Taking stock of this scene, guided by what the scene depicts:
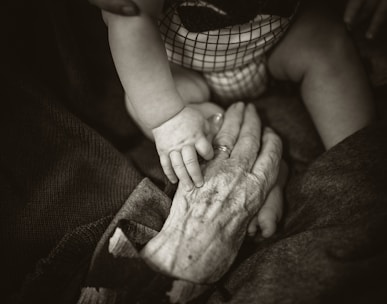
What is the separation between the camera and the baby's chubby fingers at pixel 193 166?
0.56 m

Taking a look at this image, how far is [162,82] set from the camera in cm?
61

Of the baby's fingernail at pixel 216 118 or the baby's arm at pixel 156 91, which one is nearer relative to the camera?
the baby's arm at pixel 156 91

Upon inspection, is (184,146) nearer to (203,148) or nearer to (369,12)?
(203,148)

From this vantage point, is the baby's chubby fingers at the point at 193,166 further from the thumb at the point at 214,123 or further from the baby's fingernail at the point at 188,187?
the thumb at the point at 214,123

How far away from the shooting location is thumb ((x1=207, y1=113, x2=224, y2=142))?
678 mm

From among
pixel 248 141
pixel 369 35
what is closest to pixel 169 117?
pixel 248 141

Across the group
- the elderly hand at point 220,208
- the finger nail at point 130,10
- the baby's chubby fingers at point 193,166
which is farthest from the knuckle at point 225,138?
the finger nail at point 130,10

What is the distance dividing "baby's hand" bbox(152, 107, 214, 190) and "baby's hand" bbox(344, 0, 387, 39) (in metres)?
0.38

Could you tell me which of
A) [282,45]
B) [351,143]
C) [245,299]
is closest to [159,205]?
[245,299]

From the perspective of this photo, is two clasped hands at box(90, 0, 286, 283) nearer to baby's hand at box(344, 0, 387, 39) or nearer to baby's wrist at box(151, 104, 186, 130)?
baby's wrist at box(151, 104, 186, 130)

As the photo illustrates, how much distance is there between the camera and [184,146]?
0.58 m

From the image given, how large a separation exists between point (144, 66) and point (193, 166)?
203 millimetres

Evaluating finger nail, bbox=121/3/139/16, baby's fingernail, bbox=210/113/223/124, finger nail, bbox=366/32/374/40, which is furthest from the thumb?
finger nail, bbox=366/32/374/40

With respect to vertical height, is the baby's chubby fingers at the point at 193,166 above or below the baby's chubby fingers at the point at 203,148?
below
